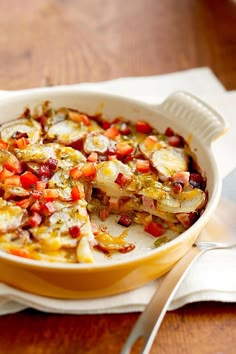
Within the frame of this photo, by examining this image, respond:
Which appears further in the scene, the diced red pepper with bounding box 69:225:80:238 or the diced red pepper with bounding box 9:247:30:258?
the diced red pepper with bounding box 69:225:80:238

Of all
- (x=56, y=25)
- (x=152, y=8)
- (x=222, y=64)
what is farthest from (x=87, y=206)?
(x=152, y=8)

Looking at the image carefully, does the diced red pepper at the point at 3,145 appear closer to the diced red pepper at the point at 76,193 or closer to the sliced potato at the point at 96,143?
the sliced potato at the point at 96,143

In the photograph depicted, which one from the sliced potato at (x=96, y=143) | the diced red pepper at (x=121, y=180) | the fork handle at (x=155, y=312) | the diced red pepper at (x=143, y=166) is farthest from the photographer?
the sliced potato at (x=96, y=143)

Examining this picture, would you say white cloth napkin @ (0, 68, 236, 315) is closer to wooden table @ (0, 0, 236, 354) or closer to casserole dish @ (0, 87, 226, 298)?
casserole dish @ (0, 87, 226, 298)

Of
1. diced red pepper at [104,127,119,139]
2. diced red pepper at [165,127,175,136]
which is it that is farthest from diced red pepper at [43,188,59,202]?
diced red pepper at [165,127,175,136]

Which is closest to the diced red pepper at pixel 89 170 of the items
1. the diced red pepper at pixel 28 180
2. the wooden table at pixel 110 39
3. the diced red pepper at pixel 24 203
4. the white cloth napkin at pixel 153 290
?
the diced red pepper at pixel 28 180

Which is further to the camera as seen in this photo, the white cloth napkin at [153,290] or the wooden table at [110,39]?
the wooden table at [110,39]
